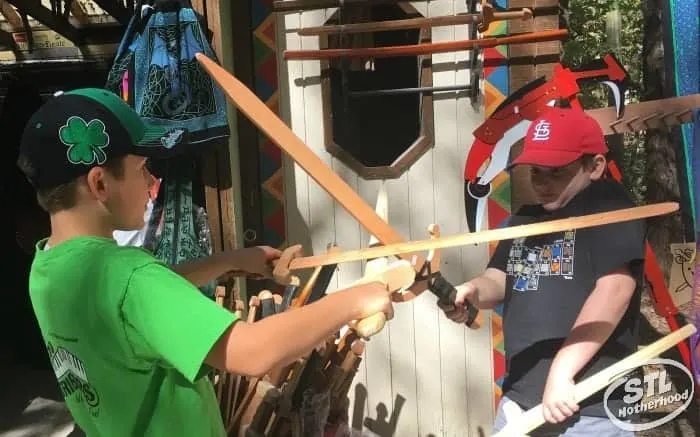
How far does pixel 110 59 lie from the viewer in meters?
3.51

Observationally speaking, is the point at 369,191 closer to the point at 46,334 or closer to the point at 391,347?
the point at 391,347

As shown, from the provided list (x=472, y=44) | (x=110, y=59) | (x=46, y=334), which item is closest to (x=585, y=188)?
(x=472, y=44)

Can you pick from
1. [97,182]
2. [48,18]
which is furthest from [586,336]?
[48,18]

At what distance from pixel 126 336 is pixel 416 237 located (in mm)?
1180

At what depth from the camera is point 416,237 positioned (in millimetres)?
1960

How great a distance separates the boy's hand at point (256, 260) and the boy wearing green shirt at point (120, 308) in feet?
0.93

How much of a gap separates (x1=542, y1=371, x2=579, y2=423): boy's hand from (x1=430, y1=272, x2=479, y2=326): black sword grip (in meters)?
0.20

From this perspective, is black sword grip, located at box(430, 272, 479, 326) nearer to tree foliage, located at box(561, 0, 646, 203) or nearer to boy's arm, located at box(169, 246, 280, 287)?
boy's arm, located at box(169, 246, 280, 287)

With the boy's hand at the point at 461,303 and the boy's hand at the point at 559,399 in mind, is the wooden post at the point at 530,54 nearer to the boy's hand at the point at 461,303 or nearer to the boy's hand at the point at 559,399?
the boy's hand at the point at 461,303

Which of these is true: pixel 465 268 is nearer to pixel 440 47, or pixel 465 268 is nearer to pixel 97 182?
pixel 440 47

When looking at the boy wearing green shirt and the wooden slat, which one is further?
the wooden slat

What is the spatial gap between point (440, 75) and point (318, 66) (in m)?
0.37

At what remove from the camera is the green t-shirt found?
0.85 m

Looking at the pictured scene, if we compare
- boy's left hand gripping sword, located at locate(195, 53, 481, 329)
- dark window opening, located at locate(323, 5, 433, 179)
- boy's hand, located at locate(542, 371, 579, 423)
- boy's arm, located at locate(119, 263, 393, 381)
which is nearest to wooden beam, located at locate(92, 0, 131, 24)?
dark window opening, located at locate(323, 5, 433, 179)
